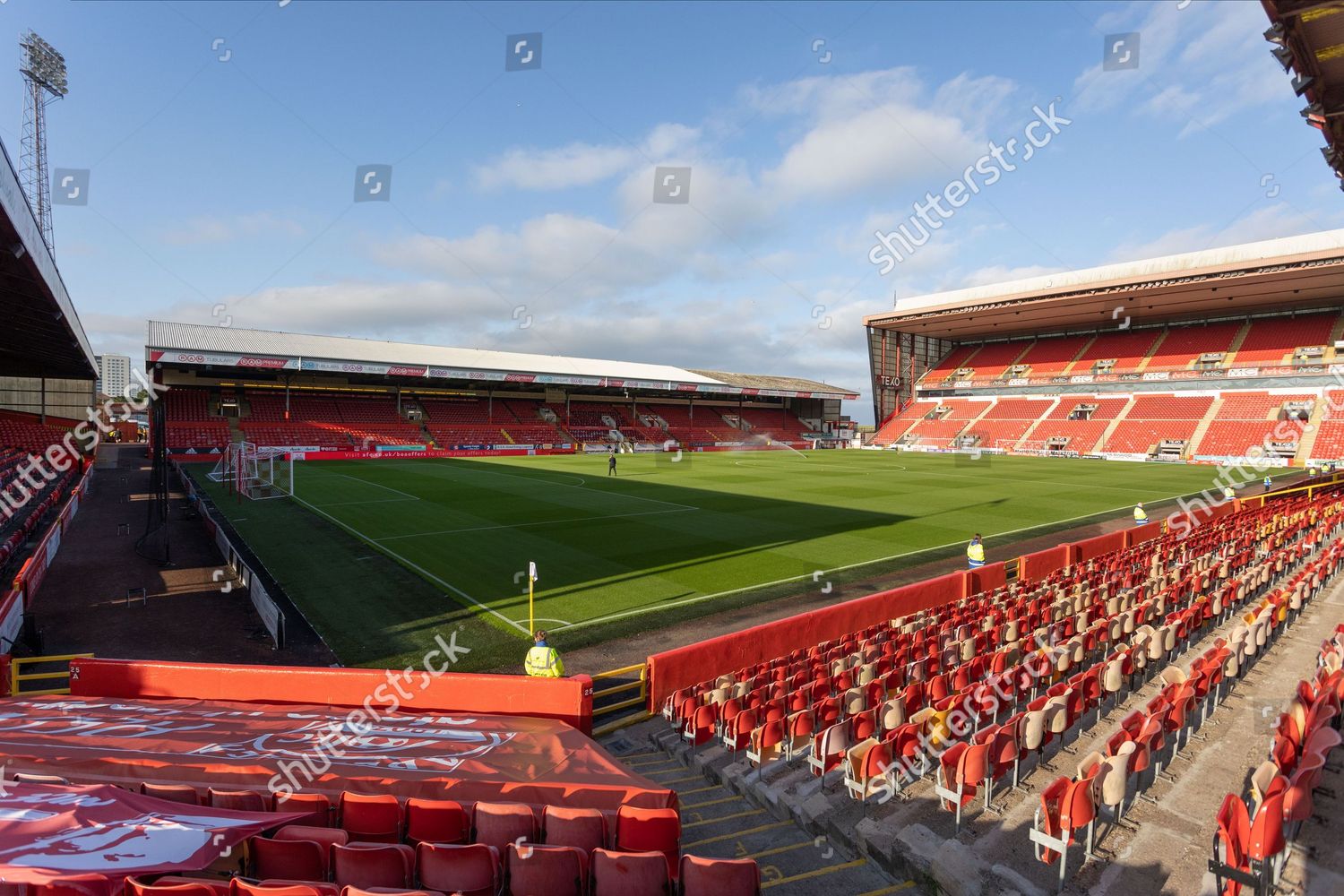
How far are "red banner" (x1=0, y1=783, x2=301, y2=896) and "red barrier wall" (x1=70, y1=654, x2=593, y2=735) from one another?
11.4ft

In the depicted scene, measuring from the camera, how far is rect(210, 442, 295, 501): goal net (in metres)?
29.8

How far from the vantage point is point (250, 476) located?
3216 cm

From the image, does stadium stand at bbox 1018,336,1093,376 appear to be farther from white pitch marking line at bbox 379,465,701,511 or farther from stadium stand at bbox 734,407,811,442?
white pitch marking line at bbox 379,465,701,511

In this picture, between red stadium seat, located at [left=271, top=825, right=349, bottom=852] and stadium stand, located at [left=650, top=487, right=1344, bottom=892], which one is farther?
stadium stand, located at [left=650, top=487, right=1344, bottom=892]

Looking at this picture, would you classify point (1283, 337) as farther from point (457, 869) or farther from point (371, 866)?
point (371, 866)

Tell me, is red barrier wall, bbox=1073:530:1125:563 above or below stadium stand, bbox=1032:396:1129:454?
below

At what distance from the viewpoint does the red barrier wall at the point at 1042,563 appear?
15.6 m

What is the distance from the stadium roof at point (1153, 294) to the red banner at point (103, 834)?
219 feet

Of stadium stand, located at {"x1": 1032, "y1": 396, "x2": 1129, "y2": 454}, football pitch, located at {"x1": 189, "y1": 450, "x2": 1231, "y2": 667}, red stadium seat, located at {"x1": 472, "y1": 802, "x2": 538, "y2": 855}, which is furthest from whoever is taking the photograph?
stadium stand, located at {"x1": 1032, "y1": 396, "x2": 1129, "y2": 454}

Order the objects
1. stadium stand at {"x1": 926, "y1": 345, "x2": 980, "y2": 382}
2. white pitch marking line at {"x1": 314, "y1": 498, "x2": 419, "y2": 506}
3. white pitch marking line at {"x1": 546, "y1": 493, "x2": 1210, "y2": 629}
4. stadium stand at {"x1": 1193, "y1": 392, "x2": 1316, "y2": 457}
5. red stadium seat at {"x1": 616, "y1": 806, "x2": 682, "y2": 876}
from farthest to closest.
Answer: stadium stand at {"x1": 926, "y1": 345, "x2": 980, "y2": 382}
stadium stand at {"x1": 1193, "y1": 392, "x2": 1316, "y2": 457}
white pitch marking line at {"x1": 314, "y1": 498, "x2": 419, "y2": 506}
white pitch marking line at {"x1": 546, "y1": 493, "x2": 1210, "y2": 629}
red stadium seat at {"x1": 616, "y1": 806, "x2": 682, "y2": 876}

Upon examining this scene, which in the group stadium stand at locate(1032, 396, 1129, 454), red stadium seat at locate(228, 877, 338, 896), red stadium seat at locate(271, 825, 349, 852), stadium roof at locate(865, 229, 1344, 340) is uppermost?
stadium roof at locate(865, 229, 1344, 340)

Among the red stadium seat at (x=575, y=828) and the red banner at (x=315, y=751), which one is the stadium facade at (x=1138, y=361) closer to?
the red banner at (x=315, y=751)

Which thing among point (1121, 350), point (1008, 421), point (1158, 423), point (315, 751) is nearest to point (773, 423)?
point (1008, 421)

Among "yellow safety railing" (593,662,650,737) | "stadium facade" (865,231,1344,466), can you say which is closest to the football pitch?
"yellow safety railing" (593,662,650,737)
